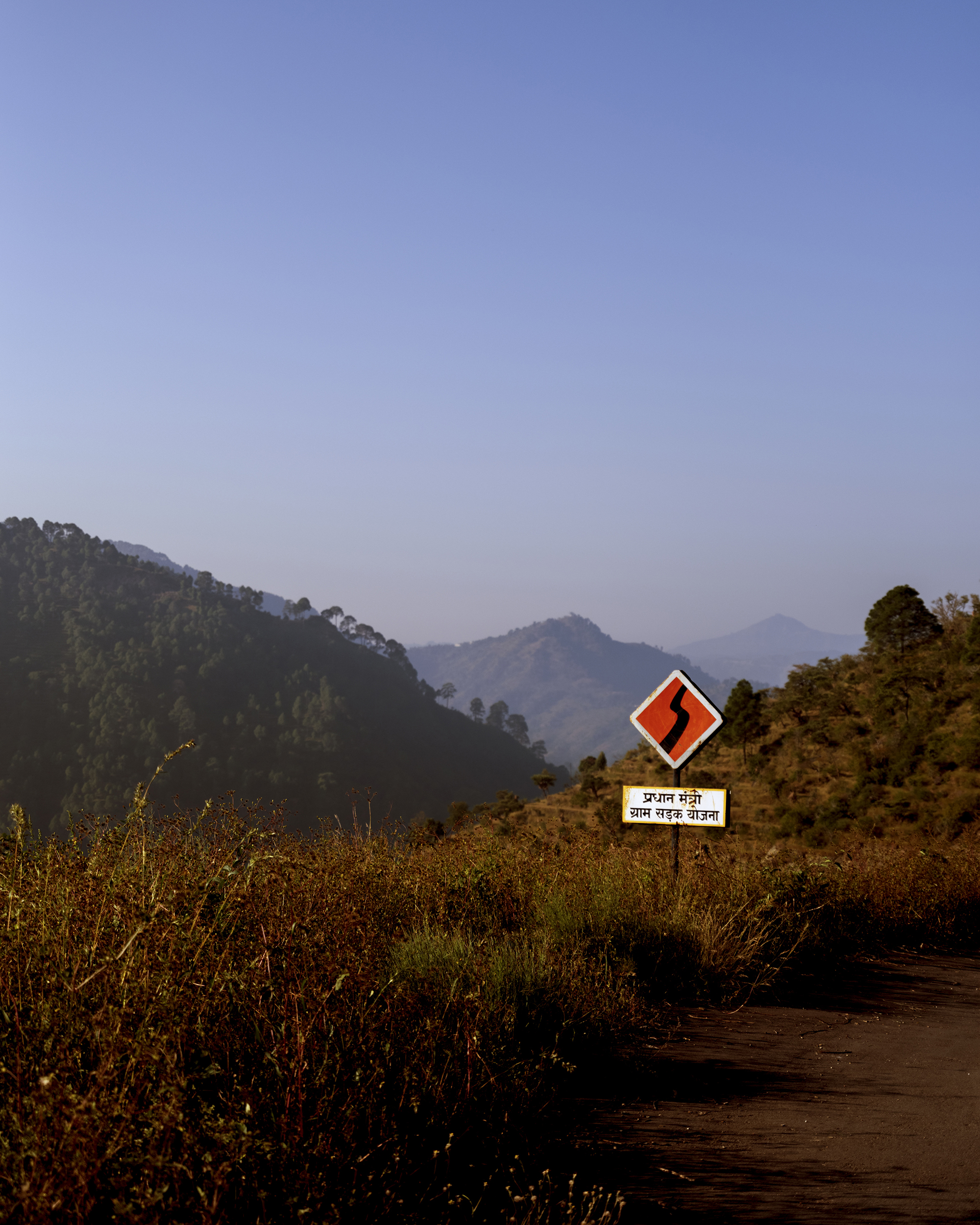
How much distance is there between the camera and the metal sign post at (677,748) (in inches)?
327

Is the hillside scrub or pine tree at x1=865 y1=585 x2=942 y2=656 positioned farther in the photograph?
pine tree at x1=865 y1=585 x2=942 y2=656

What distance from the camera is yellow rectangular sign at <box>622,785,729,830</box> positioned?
8.27 m

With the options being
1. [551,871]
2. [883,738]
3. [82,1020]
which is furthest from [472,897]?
[883,738]

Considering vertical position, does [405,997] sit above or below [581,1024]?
above

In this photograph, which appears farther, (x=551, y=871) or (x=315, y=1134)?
(x=551, y=871)

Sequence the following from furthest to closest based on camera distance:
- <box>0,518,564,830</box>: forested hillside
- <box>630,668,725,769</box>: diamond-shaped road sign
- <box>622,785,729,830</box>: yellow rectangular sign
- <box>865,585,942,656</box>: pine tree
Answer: <box>0,518,564,830</box>: forested hillside < <box>865,585,942,656</box>: pine tree < <box>630,668,725,769</box>: diamond-shaped road sign < <box>622,785,729,830</box>: yellow rectangular sign

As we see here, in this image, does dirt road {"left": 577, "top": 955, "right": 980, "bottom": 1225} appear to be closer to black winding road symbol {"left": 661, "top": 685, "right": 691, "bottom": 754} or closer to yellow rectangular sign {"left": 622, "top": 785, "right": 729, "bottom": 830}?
yellow rectangular sign {"left": 622, "top": 785, "right": 729, "bottom": 830}

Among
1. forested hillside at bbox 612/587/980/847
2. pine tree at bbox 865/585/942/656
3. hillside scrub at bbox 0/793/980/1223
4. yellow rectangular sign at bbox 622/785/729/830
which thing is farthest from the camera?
pine tree at bbox 865/585/942/656

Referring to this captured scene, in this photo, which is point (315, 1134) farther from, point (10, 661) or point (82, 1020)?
point (10, 661)

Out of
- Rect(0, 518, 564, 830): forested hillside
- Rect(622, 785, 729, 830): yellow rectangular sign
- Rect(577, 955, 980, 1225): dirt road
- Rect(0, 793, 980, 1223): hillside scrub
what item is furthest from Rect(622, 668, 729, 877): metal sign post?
Rect(0, 518, 564, 830): forested hillside

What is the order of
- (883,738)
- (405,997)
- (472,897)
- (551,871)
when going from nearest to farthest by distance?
(405,997) → (472,897) → (551,871) → (883,738)

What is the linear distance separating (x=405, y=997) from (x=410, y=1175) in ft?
3.72

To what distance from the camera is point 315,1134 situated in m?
2.89

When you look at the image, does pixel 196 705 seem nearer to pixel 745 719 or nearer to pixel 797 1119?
pixel 745 719
